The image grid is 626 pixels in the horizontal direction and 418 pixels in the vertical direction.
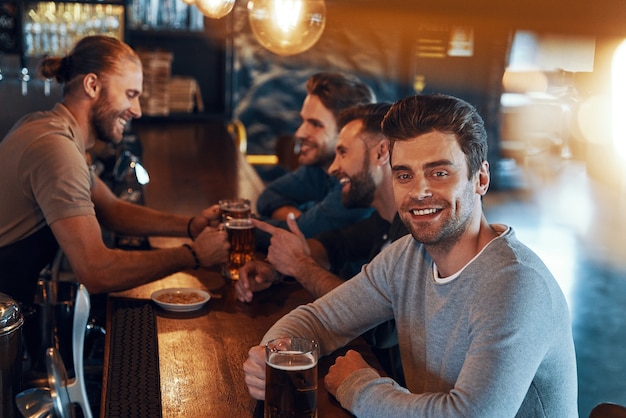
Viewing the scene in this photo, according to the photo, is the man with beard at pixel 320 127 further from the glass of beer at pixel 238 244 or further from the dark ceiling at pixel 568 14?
the dark ceiling at pixel 568 14

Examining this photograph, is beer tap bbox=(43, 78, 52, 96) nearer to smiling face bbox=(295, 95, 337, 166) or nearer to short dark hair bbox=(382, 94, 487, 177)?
smiling face bbox=(295, 95, 337, 166)

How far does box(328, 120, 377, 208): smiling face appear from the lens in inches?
111

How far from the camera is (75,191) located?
2498 mm

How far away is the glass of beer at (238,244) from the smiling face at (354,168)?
0.46 meters

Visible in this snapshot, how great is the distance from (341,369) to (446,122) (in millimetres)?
564

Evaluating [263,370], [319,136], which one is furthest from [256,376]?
[319,136]

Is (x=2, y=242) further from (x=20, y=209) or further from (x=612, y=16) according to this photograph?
(x=612, y=16)

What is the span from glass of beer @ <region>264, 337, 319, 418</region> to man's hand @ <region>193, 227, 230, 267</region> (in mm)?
1004

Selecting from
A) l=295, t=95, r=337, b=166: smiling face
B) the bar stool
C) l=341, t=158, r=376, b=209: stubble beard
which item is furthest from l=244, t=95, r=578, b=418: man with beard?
l=295, t=95, r=337, b=166: smiling face

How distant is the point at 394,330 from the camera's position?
87.2 inches

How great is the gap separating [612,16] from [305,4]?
6.20 ft

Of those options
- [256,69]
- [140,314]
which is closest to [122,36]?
[256,69]

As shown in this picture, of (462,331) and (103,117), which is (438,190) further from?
(103,117)

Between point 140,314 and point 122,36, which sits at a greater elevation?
point 122,36
